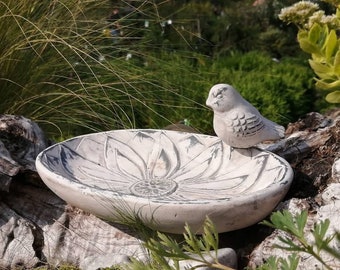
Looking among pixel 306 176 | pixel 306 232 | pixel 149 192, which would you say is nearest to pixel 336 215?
pixel 306 232

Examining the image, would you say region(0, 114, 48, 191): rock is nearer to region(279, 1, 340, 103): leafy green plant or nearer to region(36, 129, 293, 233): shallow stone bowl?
region(36, 129, 293, 233): shallow stone bowl

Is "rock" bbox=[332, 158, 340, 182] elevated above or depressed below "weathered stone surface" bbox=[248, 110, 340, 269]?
above

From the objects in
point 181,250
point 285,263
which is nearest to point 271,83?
point 181,250

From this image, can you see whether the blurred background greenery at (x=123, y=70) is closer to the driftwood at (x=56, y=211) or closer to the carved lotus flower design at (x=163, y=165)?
the carved lotus flower design at (x=163, y=165)

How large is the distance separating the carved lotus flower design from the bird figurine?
11 centimetres

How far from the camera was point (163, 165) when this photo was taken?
3467 mm

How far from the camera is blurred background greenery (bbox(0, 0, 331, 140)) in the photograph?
13.7 ft

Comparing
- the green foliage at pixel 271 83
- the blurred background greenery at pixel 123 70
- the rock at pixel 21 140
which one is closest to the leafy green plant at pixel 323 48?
the blurred background greenery at pixel 123 70

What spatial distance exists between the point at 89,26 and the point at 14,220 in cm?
149

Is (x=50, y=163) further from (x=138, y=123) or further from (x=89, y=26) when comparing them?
(x=138, y=123)

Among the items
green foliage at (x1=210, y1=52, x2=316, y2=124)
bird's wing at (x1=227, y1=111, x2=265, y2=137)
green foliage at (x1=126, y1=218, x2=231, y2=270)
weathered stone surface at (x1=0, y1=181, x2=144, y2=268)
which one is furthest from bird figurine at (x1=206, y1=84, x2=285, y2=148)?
green foliage at (x1=210, y1=52, x2=316, y2=124)

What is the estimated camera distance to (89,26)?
445cm

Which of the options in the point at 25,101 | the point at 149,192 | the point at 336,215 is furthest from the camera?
the point at 25,101

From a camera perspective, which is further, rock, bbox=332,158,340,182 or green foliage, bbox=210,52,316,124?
green foliage, bbox=210,52,316,124
